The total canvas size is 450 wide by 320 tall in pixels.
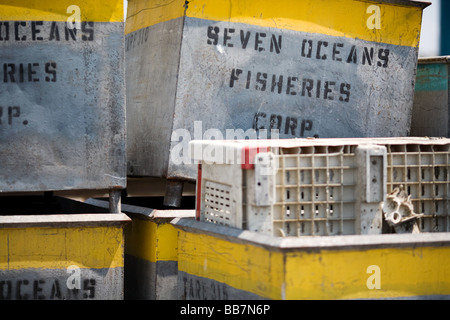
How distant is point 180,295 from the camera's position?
5285 mm

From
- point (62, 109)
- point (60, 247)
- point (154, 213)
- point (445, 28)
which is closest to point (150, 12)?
point (62, 109)

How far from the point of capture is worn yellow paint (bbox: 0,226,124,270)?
5.23 m

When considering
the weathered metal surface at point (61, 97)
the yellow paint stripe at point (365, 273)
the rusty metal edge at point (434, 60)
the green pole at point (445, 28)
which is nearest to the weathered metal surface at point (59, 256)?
the weathered metal surface at point (61, 97)

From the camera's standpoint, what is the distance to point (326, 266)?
449 centimetres

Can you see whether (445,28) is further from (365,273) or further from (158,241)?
(365,273)

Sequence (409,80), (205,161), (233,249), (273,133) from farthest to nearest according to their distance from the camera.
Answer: (409,80) → (273,133) → (205,161) → (233,249)

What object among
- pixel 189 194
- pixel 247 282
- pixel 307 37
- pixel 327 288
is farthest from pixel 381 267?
pixel 189 194

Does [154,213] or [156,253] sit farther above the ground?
[154,213]

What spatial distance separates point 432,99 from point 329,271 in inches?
122

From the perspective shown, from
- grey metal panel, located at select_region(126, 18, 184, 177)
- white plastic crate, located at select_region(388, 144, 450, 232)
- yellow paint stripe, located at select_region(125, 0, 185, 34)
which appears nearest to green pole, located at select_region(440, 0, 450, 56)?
yellow paint stripe, located at select_region(125, 0, 185, 34)

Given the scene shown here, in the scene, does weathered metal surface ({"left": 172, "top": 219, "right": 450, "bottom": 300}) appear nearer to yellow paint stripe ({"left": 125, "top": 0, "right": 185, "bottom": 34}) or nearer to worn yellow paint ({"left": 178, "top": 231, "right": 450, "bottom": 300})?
worn yellow paint ({"left": 178, "top": 231, "right": 450, "bottom": 300})

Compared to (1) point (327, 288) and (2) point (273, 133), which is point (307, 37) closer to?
(2) point (273, 133)

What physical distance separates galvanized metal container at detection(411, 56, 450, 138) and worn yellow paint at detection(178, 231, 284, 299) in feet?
9.46

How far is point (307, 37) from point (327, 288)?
2.54m
